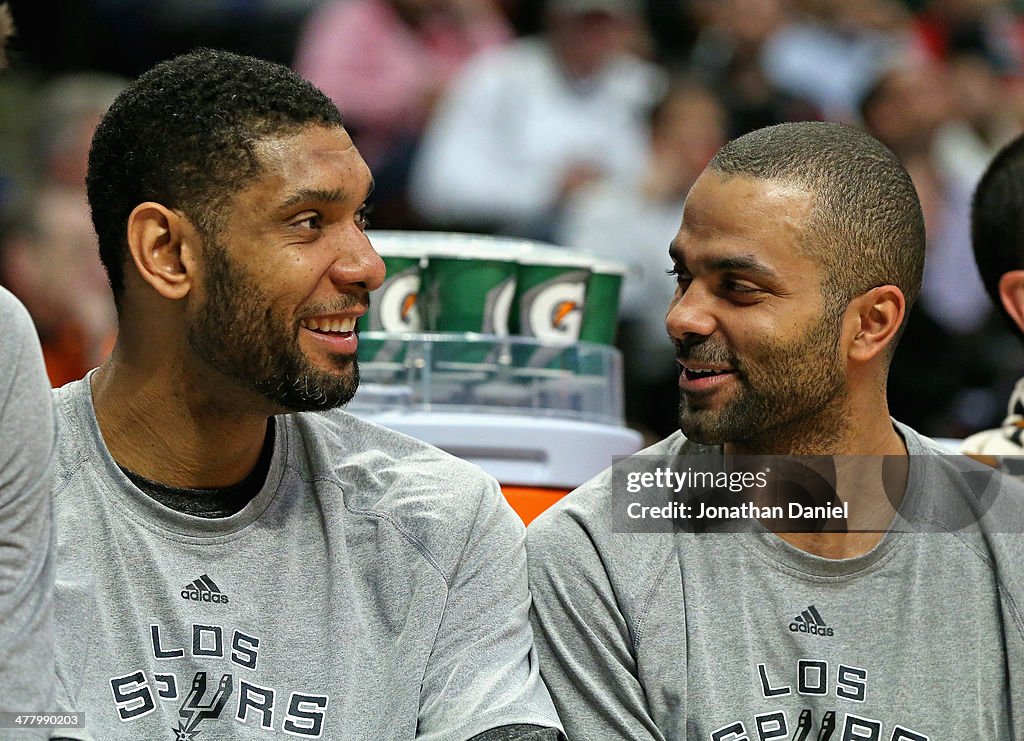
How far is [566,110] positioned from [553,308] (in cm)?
253

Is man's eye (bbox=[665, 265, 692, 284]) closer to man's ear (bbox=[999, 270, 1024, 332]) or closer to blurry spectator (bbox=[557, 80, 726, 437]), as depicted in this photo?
man's ear (bbox=[999, 270, 1024, 332])

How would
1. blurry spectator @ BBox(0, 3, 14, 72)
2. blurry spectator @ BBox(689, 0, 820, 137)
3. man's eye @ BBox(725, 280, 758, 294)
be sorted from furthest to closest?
blurry spectator @ BBox(689, 0, 820, 137) < man's eye @ BBox(725, 280, 758, 294) < blurry spectator @ BBox(0, 3, 14, 72)

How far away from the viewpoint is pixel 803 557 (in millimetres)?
1877

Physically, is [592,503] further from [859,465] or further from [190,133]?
[190,133]

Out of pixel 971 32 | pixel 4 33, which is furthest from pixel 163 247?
pixel 971 32

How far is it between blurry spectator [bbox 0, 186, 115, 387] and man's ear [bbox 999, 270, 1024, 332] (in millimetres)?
2197

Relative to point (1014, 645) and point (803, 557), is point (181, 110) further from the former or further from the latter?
point (1014, 645)

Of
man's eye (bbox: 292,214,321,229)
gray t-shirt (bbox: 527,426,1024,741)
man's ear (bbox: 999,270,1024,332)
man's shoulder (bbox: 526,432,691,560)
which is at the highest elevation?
man's ear (bbox: 999,270,1024,332)

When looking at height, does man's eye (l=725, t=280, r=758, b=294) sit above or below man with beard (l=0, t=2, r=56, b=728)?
above

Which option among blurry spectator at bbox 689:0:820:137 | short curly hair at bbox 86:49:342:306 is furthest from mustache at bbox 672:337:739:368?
blurry spectator at bbox 689:0:820:137

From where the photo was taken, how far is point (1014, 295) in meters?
2.50

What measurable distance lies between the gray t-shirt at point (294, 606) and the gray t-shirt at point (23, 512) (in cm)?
27

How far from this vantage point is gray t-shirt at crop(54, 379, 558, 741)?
5.59ft

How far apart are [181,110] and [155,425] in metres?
0.40
